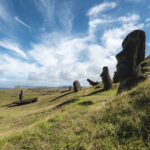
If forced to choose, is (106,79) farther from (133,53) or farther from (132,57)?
(133,53)

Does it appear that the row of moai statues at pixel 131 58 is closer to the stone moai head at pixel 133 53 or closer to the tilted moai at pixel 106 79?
the stone moai head at pixel 133 53

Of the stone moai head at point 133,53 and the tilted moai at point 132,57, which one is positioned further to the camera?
the stone moai head at point 133,53

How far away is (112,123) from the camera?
14.4 feet

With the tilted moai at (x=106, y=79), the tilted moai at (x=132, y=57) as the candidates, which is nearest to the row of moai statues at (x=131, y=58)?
the tilted moai at (x=132, y=57)

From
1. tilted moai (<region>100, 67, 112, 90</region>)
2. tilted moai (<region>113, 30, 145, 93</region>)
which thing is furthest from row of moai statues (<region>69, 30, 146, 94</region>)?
tilted moai (<region>100, 67, 112, 90</region>)

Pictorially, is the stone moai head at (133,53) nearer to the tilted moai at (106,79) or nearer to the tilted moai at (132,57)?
the tilted moai at (132,57)

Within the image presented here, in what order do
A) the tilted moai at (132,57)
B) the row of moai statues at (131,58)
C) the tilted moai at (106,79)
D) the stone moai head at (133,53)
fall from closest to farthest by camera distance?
1. the row of moai statues at (131,58)
2. the tilted moai at (132,57)
3. the stone moai head at (133,53)
4. the tilted moai at (106,79)

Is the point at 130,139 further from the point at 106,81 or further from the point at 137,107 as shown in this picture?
the point at 106,81

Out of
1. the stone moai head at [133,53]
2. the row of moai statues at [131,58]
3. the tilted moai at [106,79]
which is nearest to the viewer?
the row of moai statues at [131,58]

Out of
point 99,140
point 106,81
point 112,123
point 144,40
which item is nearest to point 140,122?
point 112,123

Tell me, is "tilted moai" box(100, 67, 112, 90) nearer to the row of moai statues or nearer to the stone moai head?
the row of moai statues

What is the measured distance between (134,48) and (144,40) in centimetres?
181

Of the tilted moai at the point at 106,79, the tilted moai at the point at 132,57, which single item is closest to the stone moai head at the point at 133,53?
the tilted moai at the point at 132,57

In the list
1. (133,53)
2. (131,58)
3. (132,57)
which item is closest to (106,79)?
(131,58)
